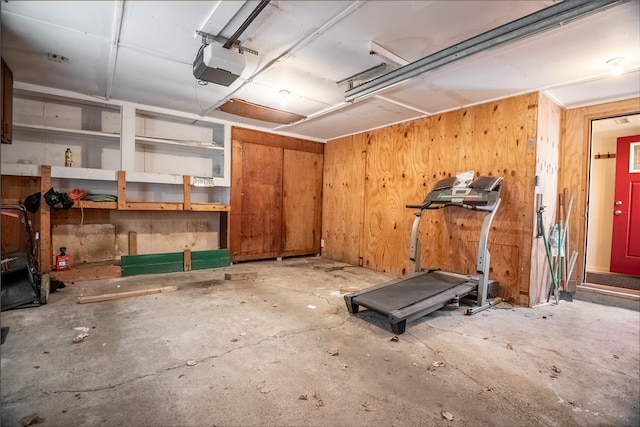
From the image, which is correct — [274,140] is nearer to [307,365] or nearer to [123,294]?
[123,294]

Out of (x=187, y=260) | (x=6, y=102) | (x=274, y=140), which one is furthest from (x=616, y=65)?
(x=6, y=102)

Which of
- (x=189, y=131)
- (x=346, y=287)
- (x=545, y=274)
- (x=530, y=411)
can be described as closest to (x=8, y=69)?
(x=189, y=131)

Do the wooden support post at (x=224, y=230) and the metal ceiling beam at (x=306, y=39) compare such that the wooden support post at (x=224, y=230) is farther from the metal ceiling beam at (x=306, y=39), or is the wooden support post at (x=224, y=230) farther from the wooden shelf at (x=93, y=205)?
the metal ceiling beam at (x=306, y=39)

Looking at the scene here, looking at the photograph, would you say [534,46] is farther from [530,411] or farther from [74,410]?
[74,410]

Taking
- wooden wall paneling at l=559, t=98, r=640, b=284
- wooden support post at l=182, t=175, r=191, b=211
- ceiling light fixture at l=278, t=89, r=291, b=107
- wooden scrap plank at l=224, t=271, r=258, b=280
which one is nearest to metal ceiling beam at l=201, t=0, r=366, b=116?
ceiling light fixture at l=278, t=89, r=291, b=107

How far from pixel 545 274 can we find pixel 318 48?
11.7 ft

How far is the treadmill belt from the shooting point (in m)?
2.62

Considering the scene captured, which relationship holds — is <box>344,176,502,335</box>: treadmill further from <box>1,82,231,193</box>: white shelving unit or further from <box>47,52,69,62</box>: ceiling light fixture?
<box>47,52,69,62</box>: ceiling light fixture

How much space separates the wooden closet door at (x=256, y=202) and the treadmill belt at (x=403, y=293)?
2.83 metres

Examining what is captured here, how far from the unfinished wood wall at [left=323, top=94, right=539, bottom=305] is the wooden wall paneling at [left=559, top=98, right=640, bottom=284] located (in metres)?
0.89

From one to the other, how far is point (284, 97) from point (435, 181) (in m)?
2.30

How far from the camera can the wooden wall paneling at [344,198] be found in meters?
5.26

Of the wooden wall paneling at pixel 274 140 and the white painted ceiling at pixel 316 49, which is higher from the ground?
the white painted ceiling at pixel 316 49

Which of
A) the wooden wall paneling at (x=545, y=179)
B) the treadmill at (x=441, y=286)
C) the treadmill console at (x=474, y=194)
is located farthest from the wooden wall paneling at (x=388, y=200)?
the wooden wall paneling at (x=545, y=179)
